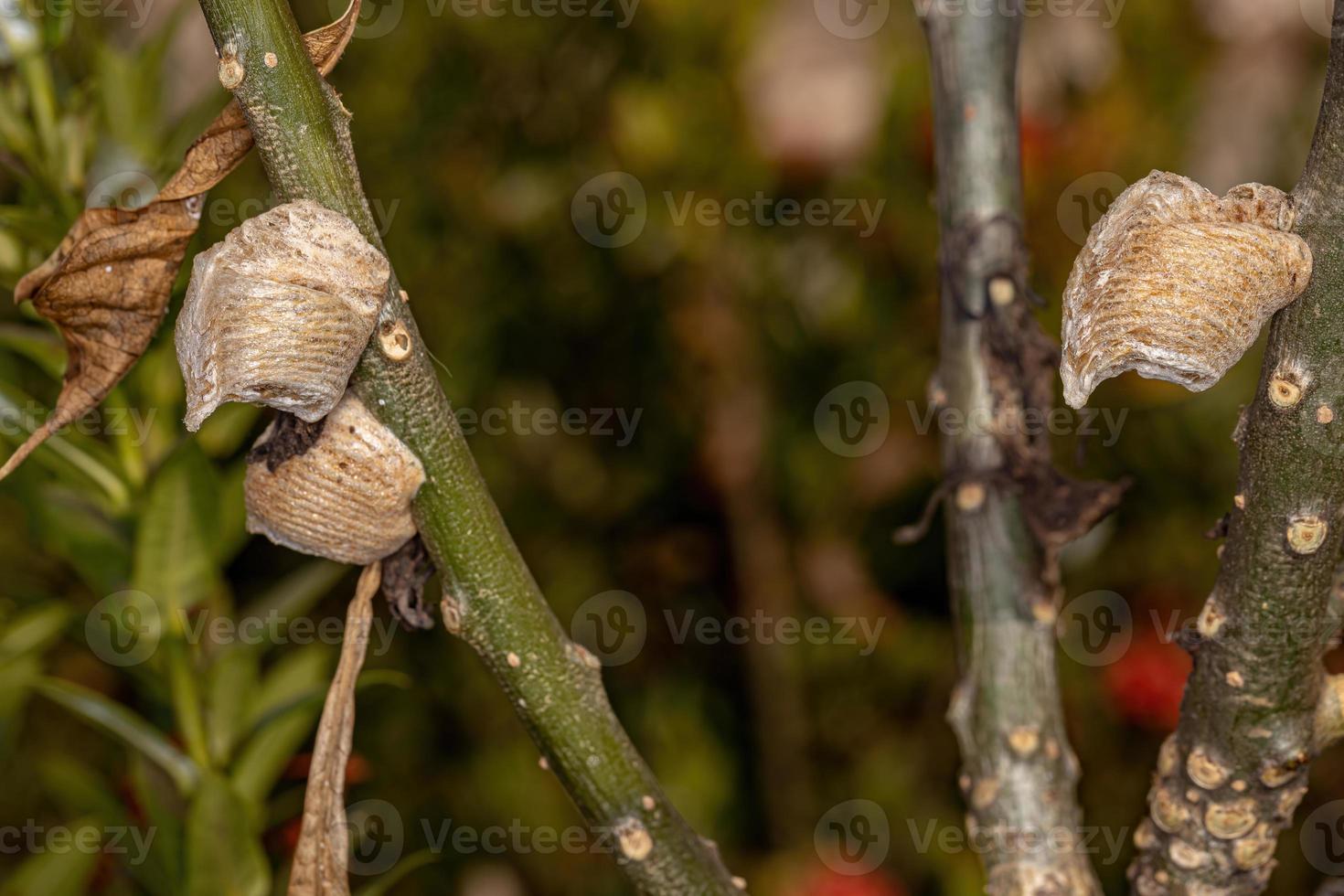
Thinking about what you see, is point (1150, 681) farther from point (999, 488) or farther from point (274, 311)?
Answer: point (274, 311)

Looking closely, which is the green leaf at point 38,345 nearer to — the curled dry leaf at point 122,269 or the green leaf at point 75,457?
the green leaf at point 75,457

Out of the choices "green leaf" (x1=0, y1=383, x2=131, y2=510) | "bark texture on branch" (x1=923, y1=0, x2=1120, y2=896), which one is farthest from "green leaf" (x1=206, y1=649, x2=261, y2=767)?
"bark texture on branch" (x1=923, y1=0, x2=1120, y2=896)

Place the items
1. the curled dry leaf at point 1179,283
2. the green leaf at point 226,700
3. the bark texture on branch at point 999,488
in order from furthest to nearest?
the green leaf at point 226,700
the bark texture on branch at point 999,488
the curled dry leaf at point 1179,283

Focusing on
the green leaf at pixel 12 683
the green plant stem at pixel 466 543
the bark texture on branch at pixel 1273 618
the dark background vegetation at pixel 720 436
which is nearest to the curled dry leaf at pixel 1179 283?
the bark texture on branch at pixel 1273 618

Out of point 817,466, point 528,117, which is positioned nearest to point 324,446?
point 817,466

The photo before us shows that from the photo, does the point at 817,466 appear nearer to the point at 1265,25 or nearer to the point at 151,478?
the point at 151,478

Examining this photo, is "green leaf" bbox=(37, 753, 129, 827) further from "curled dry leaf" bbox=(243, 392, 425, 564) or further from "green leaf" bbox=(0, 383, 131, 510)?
"curled dry leaf" bbox=(243, 392, 425, 564)
